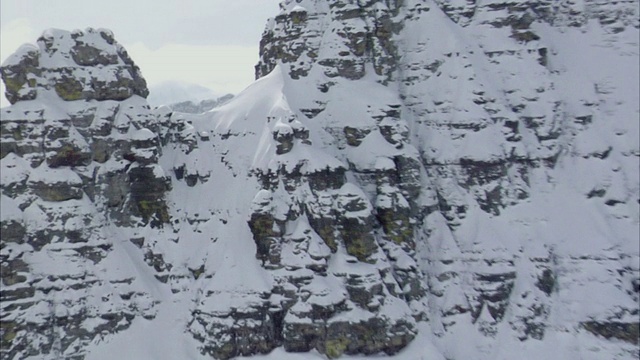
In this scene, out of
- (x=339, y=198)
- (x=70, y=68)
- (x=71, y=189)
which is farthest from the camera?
(x=70, y=68)

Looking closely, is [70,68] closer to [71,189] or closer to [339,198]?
[71,189]

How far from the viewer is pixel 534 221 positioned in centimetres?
6575

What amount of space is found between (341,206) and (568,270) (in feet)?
84.8

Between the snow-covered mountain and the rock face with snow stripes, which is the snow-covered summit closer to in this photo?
the rock face with snow stripes

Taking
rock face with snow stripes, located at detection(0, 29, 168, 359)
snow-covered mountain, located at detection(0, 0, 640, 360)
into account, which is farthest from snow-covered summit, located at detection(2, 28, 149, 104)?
snow-covered mountain, located at detection(0, 0, 640, 360)

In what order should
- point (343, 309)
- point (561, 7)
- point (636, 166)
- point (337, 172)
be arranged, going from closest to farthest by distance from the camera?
1. point (343, 309)
2. point (337, 172)
3. point (636, 166)
4. point (561, 7)

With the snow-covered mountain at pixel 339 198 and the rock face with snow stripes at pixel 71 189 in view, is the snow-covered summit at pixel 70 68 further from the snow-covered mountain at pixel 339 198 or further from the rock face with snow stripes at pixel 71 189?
the snow-covered mountain at pixel 339 198

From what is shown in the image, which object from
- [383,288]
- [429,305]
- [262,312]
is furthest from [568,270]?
[262,312]

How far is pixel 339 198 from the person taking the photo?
5962cm

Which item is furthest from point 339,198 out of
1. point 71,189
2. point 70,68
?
point 70,68

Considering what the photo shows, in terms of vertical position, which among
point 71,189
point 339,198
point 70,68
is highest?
point 70,68

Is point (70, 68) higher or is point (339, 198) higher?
point (70, 68)

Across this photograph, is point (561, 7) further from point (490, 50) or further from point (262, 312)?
point (262, 312)

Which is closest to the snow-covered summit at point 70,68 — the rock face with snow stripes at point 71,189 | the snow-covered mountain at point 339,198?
the rock face with snow stripes at point 71,189
